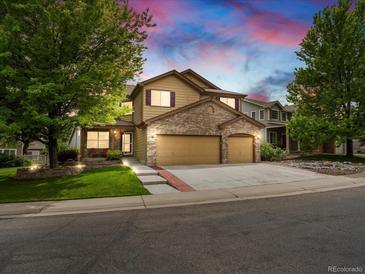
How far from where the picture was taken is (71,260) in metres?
4.14

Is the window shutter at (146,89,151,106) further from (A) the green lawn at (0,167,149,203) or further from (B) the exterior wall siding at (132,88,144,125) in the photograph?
(A) the green lawn at (0,167,149,203)

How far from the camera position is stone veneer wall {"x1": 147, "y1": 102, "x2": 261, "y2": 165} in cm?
1811

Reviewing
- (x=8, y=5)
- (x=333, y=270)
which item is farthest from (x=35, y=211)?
(x=8, y=5)

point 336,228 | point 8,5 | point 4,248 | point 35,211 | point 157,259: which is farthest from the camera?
point 8,5

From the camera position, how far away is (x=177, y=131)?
1888cm

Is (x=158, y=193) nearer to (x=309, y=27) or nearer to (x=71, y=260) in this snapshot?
(x=71, y=260)

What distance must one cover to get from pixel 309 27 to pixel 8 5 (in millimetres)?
25800

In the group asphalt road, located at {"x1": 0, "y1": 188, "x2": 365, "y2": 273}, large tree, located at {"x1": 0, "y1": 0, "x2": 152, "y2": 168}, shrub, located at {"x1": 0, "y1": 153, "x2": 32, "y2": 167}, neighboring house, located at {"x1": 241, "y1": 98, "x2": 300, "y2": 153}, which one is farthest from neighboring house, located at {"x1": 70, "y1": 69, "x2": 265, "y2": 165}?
neighboring house, located at {"x1": 241, "y1": 98, "x2": 300, "y2": 153}

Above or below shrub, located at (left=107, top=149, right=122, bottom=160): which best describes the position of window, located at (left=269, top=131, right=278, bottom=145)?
above

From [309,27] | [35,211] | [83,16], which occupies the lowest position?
[35,211]

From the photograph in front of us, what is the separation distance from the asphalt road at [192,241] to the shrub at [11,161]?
21.9 meters

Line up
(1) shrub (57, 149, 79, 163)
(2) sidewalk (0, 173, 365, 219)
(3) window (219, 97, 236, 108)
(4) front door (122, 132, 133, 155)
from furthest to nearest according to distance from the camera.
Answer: (3) window (219, 97, 236, 108) < (4) front door (122, 132, 133, 155) < (1) shrub (57, 149, 79, 163) < (2) sidewalk (0, 173, 365, 219)

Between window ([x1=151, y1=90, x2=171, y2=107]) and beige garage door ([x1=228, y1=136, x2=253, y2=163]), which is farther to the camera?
window ([x1=151, y1=90, x2=171, y2=107])

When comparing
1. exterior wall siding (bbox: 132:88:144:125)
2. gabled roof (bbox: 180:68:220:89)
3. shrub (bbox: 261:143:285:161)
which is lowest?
shrub (bbox: 261:143:285:161)
